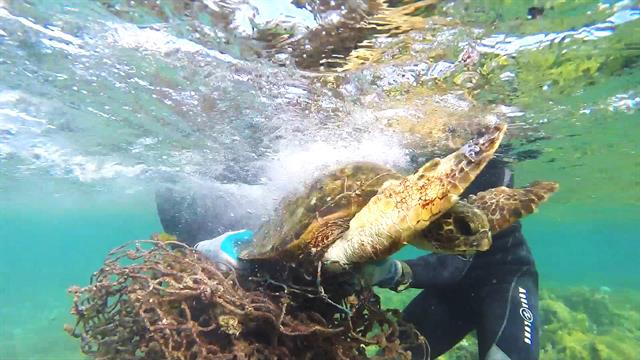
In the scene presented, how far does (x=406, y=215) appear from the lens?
3.13 m

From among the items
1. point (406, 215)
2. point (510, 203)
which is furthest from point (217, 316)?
point (510, 203)

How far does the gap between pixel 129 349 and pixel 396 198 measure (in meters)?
2.74

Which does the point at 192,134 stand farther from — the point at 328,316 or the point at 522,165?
the point at 522,165

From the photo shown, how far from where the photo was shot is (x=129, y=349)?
377 centimetres

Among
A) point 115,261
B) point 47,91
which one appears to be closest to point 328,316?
point 115,261

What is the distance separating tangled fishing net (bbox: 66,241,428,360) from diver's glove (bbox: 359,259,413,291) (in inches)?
6.6

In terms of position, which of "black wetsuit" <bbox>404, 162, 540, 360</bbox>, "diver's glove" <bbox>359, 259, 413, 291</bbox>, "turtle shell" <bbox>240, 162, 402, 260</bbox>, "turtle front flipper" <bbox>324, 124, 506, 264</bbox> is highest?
"turtle front flipper" <bbox>324, 124, 506, 264</bbox>

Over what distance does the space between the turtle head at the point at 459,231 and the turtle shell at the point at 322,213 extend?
0.74 meters

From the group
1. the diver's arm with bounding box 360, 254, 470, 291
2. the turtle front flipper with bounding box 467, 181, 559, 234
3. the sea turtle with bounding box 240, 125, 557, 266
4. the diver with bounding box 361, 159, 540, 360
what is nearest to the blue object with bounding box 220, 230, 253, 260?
the sea turtle with bounding box 240, 125, 557, 266

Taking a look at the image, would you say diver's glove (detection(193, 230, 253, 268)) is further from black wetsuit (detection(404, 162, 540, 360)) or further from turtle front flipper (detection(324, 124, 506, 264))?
black wetsuit (detection(404, 162, 540, 360))

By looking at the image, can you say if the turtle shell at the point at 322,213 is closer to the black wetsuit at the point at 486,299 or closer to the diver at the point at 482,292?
the diver at the point at 482,292

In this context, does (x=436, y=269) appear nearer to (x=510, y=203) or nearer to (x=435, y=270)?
(x=435, y=270)

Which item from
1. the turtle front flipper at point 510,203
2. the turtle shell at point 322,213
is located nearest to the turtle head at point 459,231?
the turtle front flipper at point 510,203

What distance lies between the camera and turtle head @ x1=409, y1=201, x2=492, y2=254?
3168mm
